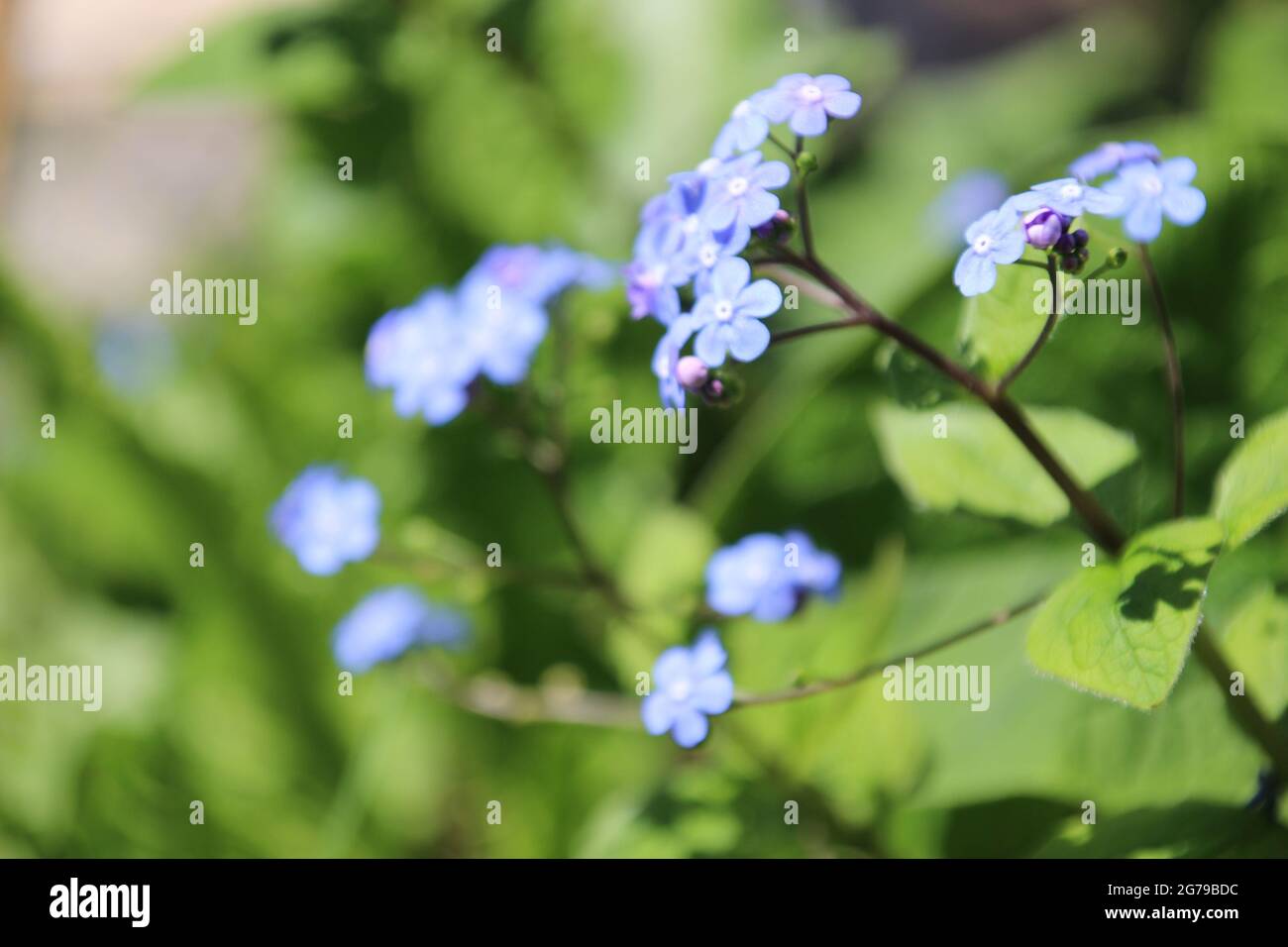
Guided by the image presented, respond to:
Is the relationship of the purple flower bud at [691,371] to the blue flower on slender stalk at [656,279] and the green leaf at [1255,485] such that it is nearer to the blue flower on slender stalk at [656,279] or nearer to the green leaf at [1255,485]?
the blue flower on slender stalk at [656,279]

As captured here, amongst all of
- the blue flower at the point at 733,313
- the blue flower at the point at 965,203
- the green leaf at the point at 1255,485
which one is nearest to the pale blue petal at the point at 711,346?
the blue flower at the point at 733,313

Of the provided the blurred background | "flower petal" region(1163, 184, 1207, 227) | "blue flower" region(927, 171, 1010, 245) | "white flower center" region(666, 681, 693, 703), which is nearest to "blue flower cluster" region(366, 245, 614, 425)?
the blurred background

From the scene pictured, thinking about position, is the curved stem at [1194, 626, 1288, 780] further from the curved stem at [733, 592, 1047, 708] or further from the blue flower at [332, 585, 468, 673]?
the blue flower at [332, 585, 468, 673]

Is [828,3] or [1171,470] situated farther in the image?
[828,3]
